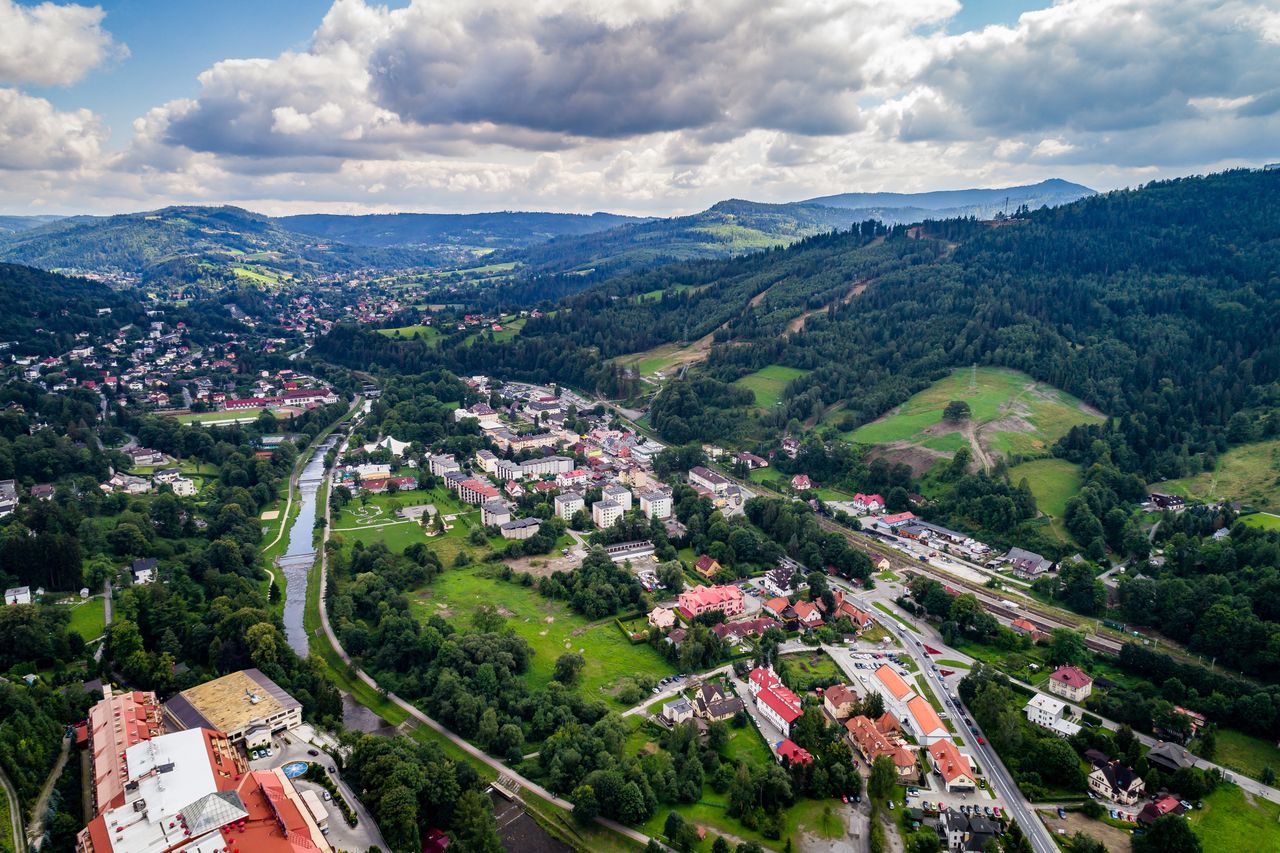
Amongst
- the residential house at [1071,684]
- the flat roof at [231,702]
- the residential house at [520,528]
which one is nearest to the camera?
the flat roof at [231,702]

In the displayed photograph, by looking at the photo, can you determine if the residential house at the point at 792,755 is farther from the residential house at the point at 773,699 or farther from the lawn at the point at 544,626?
the lawn at the point at 544,626

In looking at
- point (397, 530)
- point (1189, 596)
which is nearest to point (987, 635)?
point (1189, 596)

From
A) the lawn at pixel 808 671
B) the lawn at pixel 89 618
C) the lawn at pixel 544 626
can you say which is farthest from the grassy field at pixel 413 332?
the lawn at pixel 808 671

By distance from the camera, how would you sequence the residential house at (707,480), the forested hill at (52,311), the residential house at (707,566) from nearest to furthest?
the residential house at (707,566)
the residential house at (707,480)
the forested hill at (52,311)

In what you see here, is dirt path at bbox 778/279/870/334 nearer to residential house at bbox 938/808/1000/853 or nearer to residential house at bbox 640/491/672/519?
residential house at bbox 640/491/672/519

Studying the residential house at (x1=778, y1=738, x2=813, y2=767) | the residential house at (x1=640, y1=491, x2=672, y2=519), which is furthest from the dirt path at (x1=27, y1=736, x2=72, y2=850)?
the residential house at (x1=640, y1=491, x2=672, y2=519)
